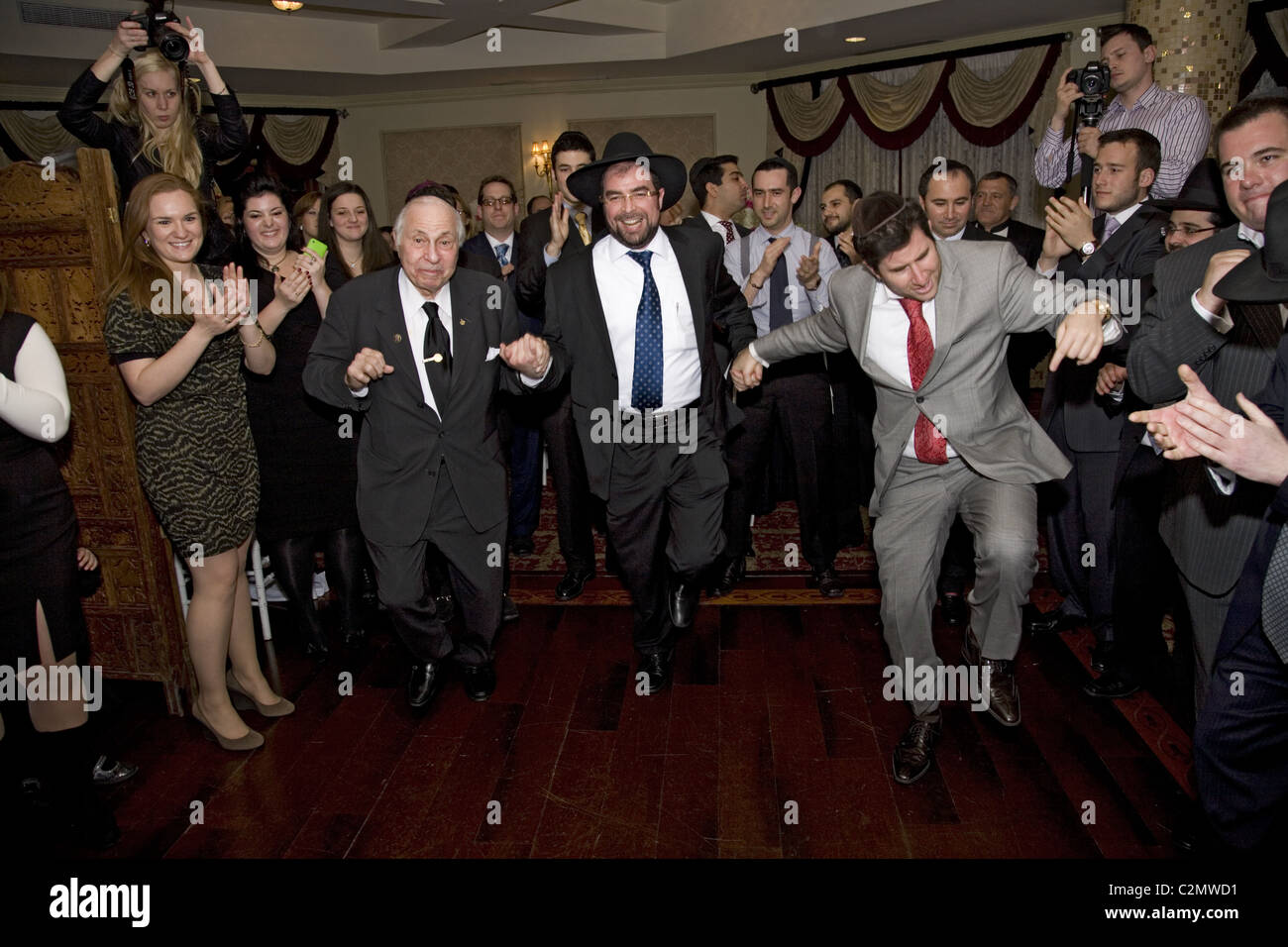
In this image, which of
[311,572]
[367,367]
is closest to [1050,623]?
[367,367]

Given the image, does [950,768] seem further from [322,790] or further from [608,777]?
[322,790]

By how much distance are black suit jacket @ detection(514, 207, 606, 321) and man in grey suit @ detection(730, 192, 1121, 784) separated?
1.48 metres

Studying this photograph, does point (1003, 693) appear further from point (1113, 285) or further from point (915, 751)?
point (1113, 285)

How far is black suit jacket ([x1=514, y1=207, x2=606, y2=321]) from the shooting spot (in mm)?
4109

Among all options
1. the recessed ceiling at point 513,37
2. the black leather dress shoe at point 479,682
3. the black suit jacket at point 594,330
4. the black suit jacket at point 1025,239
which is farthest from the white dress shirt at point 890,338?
the recessed ceiling at point 513,37

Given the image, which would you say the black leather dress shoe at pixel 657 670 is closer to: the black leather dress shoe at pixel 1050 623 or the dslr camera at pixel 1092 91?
the black leather dress shoe at pixel 1050 623

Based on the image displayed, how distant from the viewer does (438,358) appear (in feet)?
10.3

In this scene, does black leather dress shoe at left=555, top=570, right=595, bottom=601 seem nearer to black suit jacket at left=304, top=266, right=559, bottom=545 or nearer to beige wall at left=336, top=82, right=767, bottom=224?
black suit jacket at left=304, top=266, right=559, bottom=545

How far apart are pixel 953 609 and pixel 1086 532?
2.06ft

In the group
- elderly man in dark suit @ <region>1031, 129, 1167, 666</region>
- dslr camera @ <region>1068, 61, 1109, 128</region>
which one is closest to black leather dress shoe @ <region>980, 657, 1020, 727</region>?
elderly man in dark suit @ <region>1031, 129, 1167, 666</region>

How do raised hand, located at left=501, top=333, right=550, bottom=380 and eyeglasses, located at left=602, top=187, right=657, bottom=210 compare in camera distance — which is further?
eyeglasses, located at left=602, top=187, right=657, bottom=210

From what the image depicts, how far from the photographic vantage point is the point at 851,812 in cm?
271
